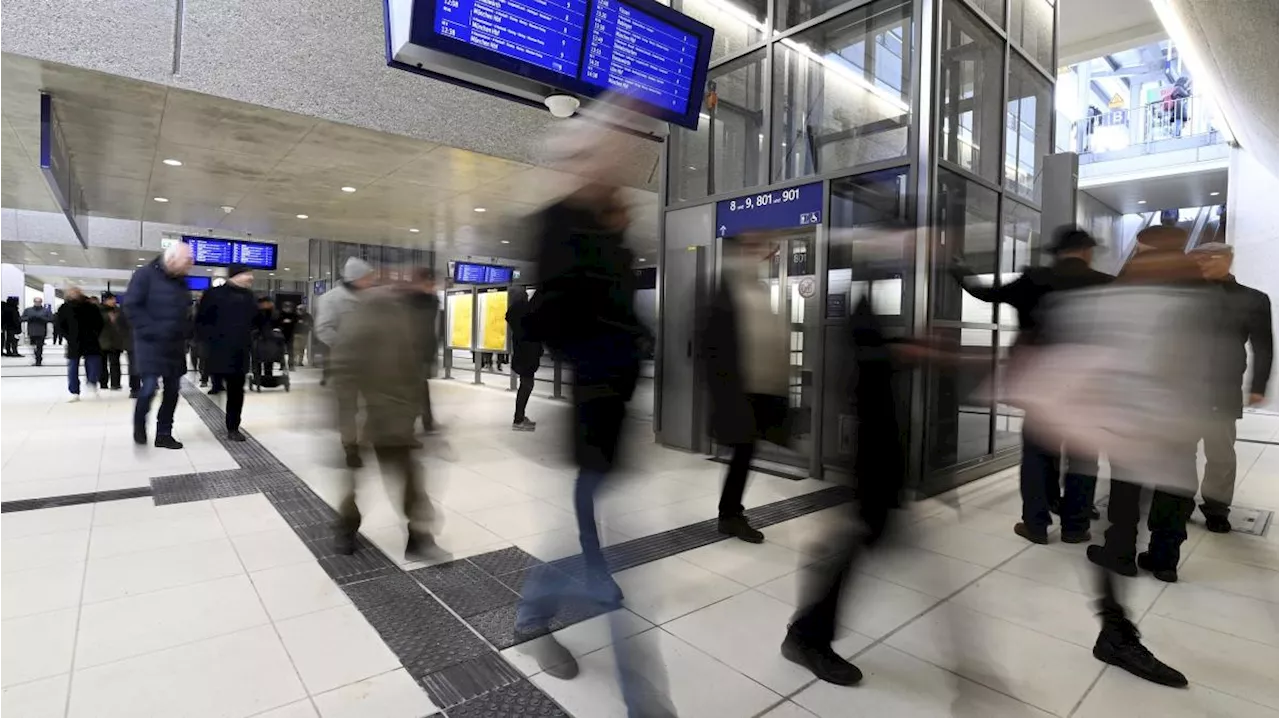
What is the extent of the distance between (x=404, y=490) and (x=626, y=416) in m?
1.54

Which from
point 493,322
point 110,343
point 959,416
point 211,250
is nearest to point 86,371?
point 110,343

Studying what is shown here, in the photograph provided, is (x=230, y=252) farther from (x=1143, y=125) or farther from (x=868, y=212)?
(x=1143, y=125)

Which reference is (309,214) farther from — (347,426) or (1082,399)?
(1082,399)

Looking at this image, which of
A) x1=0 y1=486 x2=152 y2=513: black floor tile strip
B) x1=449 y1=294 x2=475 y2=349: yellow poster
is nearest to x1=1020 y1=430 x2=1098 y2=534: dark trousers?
x1=0 y1=486 x2=152 y2=513: black floor tile strip

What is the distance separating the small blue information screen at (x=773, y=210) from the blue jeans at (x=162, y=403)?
15.7ft

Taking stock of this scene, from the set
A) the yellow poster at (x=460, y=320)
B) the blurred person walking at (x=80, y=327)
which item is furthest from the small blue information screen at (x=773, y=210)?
the blurred person walking at (x=80, y=327)

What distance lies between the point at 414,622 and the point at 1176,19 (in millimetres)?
8023

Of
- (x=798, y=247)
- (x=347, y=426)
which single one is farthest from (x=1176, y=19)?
(x=347, y=426)

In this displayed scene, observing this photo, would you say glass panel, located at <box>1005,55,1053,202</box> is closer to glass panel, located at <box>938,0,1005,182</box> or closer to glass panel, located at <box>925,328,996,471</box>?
glass panel, located at <box>938,0,1005,182</box>

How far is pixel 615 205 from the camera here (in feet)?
6.33

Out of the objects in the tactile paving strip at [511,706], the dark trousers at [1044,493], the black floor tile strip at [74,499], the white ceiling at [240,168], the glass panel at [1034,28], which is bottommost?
the tactile paving strip at [511,706]

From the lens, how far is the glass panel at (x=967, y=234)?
4.75 m

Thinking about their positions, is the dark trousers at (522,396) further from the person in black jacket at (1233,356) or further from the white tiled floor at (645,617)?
the person in black jacket at (1233,356)

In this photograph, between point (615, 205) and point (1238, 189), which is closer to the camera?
point (615, 205)
